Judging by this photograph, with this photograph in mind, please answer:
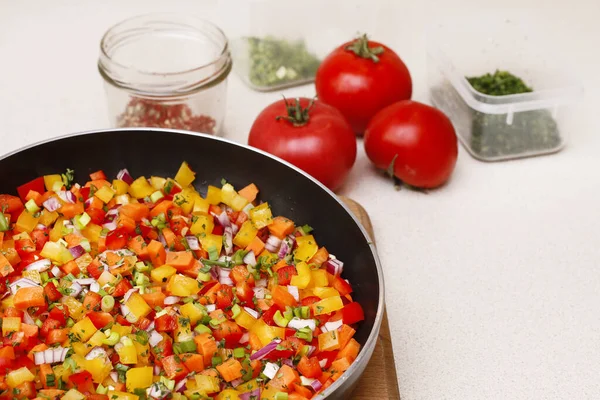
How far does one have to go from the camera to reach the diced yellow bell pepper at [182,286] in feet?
4.48

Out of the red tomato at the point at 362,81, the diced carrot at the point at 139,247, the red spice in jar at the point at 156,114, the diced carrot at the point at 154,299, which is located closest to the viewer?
the diced carrot at the point at 154,299

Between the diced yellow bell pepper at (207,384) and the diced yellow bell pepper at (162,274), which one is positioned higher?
the diced yellow bell pepper at (207,384)

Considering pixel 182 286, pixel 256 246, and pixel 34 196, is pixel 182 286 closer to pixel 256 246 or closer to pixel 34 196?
pixel 256 246

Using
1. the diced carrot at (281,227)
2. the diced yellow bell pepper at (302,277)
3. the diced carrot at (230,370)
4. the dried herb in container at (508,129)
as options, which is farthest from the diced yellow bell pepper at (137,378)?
the dried herb in container at (508,129)

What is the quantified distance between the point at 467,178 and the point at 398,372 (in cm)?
71

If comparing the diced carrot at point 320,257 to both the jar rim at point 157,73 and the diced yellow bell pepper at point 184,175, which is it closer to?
the diced yellow bell pepper at point 184,175

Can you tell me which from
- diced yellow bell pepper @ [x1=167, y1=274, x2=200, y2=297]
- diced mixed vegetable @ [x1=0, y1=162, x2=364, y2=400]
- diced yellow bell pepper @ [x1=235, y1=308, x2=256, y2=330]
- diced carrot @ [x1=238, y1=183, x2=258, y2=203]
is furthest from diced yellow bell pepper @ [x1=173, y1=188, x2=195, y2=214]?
diced yellow bell pepper @ [x1=235, y1=308, x2=256, y2=330]

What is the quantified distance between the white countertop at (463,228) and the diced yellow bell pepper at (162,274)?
494 mm

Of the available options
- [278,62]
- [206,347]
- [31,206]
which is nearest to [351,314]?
[206,347]

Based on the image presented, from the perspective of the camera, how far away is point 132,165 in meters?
1.66

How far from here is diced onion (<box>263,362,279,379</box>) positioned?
123cm

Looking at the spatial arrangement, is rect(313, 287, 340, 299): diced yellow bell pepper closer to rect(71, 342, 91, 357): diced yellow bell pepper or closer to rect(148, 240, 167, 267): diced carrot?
rect(148, 240, 167, 267): diced carrot

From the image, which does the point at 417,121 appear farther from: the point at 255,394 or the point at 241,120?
the point at 255,394

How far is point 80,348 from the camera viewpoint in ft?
4.05
